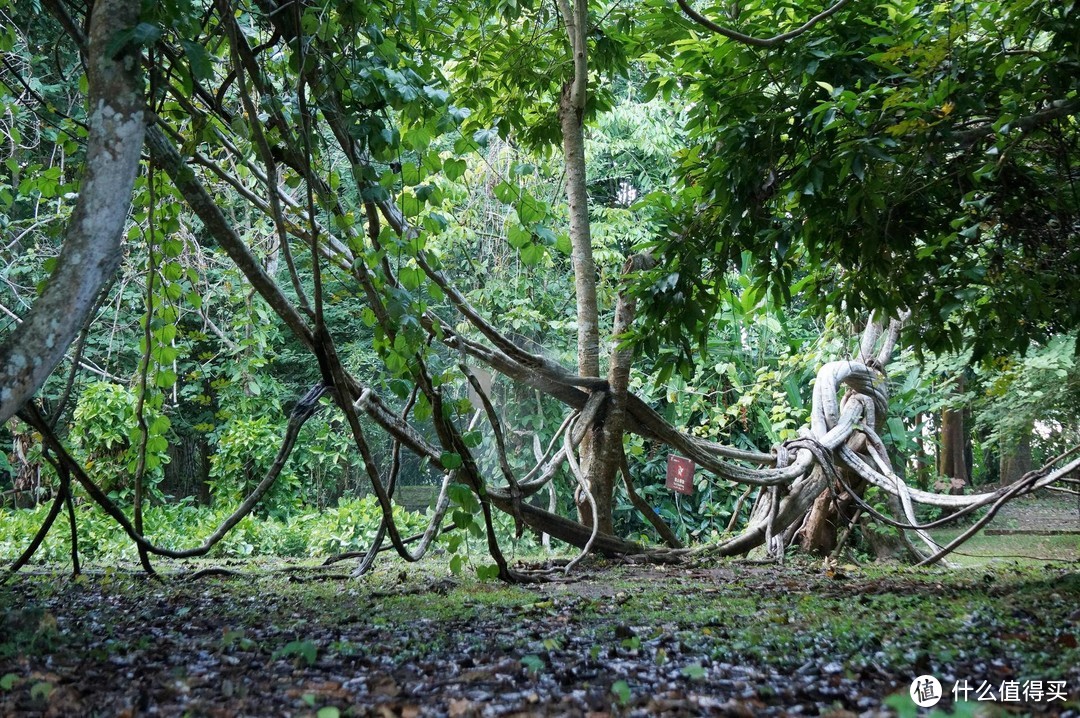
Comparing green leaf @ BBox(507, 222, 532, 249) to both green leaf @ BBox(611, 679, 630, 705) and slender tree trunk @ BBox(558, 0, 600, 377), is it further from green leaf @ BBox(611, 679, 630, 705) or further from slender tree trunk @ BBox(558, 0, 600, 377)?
green leaf @ BBox(611, 679, 630, 705)

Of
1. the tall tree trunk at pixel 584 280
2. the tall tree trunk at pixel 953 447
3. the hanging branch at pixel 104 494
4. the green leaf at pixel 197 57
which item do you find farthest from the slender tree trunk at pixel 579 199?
the tall tree trunk at pixel 953 447

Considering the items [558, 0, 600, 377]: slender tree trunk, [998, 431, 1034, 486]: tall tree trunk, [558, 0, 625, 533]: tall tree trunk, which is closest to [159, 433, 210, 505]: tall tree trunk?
[558, 0, 625, 533]: tall tree trunk

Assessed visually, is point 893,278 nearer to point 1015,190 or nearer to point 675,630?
point 1015,190

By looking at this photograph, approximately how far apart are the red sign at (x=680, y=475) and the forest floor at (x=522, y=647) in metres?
1.96

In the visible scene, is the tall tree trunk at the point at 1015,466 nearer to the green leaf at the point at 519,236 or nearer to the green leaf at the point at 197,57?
the green leaf at the point at 519,236

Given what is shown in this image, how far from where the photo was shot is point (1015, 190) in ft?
9.95

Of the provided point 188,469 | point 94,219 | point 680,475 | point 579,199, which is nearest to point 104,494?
point 94,219

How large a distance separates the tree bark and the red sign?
13.9 ft

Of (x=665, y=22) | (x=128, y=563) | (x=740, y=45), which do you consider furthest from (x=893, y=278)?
(x=128, y=563)

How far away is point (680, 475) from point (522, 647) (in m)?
3.57

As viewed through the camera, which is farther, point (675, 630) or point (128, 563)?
point (128, 563)

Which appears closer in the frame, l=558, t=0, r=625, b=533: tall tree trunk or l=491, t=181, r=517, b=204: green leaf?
l=491, t=181, r=517, b=204: green leaf

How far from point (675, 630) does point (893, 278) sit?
1.67m

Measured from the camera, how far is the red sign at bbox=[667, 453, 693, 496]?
5586mm
